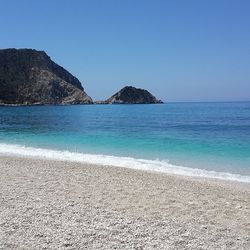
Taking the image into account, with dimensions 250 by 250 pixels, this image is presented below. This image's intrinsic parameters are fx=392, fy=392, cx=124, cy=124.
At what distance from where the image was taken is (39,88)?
188 meters

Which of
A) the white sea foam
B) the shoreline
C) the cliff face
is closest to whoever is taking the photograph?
the shoreline

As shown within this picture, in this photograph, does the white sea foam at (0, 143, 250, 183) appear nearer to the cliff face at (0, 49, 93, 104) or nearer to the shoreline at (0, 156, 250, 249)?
the shoreline at (0, 156, 250, 249)

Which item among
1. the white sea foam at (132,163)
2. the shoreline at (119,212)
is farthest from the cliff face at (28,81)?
the shoreline at (119,212)

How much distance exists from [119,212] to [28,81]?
7347 inches

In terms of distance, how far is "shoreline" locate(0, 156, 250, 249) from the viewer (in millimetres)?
7008

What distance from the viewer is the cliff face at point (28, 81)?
182500 millimetres

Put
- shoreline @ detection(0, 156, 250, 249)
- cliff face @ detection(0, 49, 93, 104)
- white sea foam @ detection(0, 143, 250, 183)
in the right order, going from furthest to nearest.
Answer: cliff face @ detection(0, 49, 93, 104), white sea foam @ detection(0, 143, 250, 183), shoreline @ detection(0, 156, 250, 249)

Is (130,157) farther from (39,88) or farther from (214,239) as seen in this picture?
(39,88)

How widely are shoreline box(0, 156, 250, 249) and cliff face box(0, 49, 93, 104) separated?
17208cm

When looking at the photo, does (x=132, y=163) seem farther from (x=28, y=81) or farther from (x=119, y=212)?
(x=28, y=81)

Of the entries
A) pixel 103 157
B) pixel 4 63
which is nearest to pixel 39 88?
pixel 4 63

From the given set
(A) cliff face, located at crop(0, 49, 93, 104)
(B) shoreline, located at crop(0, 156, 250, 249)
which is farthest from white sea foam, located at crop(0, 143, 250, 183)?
(A) cliff face, located at crop(0, 49, 93, 104)

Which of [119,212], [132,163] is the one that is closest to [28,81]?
[132,163]

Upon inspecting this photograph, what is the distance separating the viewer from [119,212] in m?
8.88
